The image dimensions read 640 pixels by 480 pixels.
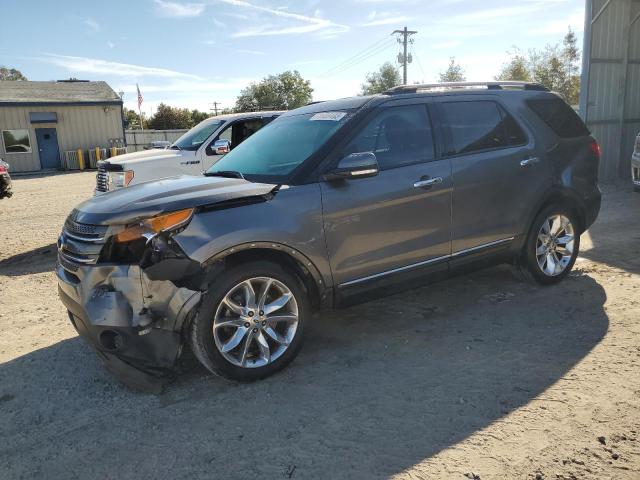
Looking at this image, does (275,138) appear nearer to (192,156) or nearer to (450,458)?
(450,458)

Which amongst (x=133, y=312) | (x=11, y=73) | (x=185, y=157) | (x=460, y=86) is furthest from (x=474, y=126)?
(x=11, y=73)

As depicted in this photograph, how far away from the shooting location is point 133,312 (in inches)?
124

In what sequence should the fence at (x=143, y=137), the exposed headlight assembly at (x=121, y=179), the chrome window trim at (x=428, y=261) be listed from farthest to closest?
the fence at (x=143, y=137) < the exposed headlight assembly at (x=121, y=179) < the chrome window trim at (x=428, y=261)

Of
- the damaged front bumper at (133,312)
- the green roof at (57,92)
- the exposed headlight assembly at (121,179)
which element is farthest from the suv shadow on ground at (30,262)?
the green roof at (57,92)

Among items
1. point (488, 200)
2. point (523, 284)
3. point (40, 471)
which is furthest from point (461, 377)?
point (40, 471)

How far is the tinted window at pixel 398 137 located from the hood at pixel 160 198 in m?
0.88

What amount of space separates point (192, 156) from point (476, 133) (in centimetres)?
515

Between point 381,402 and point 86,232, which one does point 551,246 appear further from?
point 86,232

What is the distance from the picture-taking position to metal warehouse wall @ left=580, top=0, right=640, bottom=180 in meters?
12.5

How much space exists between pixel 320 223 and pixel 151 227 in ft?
3.71

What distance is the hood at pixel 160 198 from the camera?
3.26m

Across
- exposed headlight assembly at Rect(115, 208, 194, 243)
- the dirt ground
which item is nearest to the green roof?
the dirt ground

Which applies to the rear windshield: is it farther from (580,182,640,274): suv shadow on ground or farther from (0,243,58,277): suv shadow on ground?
(0,243,58,277): suv shadow on ground

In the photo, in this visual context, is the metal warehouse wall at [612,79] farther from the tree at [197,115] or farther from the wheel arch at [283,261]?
the tree at [197,115]
